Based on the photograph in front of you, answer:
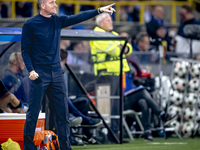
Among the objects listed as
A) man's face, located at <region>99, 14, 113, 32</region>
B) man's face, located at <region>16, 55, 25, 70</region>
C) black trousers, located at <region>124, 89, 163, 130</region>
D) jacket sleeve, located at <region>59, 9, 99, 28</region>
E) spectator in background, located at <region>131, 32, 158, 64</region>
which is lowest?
black trousers, located at <region>124, 89, 163, 130</region>

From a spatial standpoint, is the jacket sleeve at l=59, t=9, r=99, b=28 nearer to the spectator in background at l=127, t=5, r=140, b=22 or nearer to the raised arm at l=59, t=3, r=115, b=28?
the raised arm at l=59, t=3, r=115, b=28

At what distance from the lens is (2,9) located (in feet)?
46.9

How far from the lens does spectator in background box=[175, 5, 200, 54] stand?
10.1 m

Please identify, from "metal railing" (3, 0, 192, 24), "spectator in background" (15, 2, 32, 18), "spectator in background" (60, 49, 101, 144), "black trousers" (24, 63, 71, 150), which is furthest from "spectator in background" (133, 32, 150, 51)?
"spectator in background" (15, 2, 32, 18)

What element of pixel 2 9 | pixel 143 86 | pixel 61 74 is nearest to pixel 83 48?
pixel 143 86

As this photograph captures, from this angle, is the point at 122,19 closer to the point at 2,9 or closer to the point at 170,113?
the point at 2,9

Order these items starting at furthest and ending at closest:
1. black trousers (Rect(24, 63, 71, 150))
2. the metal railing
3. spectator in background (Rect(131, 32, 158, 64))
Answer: the metal railing → spectator in background (Rect(131, 32, 158, 64)) → black trousers (Rect(24, 63, 71, 150))

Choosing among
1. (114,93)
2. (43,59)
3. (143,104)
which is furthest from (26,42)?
(143,104)

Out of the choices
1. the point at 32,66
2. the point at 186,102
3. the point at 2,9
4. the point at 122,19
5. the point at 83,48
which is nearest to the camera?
the point at 32,66

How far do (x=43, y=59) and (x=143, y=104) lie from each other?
11.4 ft

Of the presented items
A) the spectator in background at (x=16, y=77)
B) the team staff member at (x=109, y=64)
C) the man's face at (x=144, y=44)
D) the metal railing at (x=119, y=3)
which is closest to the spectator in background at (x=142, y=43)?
the man's face at (x=144, y=44)

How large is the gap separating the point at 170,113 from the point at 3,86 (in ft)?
12.7

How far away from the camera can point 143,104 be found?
8031 mm

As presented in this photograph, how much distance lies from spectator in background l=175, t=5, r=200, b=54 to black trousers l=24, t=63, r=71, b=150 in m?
5.76
